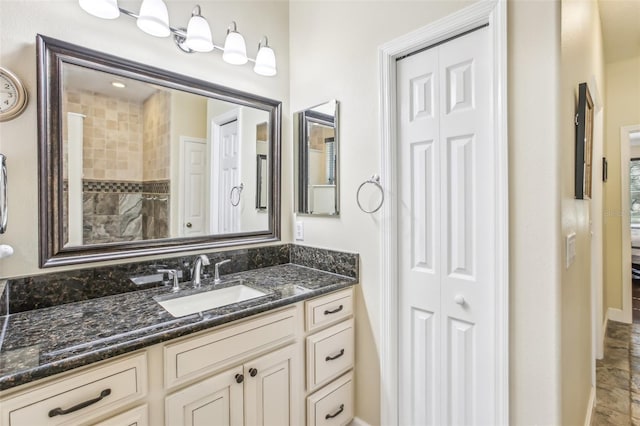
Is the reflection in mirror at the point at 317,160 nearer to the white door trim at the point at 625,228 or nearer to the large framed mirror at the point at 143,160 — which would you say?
the large framed mirror at the point at 143,160

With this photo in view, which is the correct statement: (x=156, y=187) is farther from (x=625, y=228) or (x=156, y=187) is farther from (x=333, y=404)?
(x=625, y=228)

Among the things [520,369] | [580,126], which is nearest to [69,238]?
[520,369]

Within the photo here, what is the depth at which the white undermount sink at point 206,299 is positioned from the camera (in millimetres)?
1461

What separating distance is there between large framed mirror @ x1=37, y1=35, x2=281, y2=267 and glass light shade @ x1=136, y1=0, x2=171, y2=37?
0.57 feet

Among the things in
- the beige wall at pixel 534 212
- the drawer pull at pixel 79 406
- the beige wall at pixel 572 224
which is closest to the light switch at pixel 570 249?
the beige wall at pixel 572 224

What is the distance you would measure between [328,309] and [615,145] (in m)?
3.54

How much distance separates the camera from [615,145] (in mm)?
3256

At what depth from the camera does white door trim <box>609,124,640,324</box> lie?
3195 mm

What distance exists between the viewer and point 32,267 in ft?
4.09


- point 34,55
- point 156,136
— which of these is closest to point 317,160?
point 156,136

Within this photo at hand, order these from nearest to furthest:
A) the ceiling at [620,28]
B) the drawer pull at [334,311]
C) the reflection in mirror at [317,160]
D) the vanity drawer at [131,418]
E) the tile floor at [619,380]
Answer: the vanity drawer at [131,418] < the drawer pull at [334,311] < the reflection in mirror at [317,160] < the tile floor at [619,380] < the ceiling at [620,28]

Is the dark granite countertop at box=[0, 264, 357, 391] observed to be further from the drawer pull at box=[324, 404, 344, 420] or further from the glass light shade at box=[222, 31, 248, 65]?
the glass light shade at box=[222, 31, 248, 65]

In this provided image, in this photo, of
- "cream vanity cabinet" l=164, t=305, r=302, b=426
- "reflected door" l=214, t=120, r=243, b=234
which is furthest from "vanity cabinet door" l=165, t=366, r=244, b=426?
"reflected door" l=214, t=120, r=243, b=234

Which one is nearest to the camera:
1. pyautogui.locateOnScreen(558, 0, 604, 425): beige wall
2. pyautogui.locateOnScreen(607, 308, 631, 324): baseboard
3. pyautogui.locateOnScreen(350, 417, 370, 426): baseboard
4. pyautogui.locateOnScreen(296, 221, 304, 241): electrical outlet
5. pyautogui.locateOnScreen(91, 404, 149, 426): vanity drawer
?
pyautogui.locateOnScreen(91, 404, 149, 426): vanity drawer
